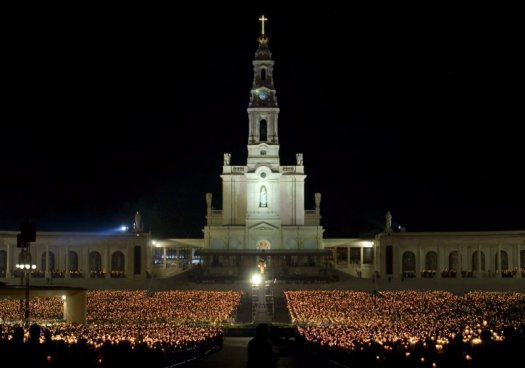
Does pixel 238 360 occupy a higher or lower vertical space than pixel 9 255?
lower

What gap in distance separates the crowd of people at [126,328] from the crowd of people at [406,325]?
490 cm

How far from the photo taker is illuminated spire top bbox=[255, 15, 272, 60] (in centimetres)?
9081

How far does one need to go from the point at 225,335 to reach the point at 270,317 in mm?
8446

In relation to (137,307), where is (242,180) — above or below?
above

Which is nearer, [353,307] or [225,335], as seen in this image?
[225,335]

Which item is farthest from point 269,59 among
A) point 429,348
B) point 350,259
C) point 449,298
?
point 429,348

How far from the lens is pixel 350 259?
307 ft

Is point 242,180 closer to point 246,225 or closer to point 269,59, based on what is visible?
point 246,225

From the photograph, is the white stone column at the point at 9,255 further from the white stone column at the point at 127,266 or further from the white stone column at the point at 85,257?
the white stone column at the point at 127,266

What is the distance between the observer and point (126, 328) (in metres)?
38.8

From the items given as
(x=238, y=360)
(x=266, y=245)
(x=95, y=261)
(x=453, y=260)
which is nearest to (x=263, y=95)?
(x=266, y=245)

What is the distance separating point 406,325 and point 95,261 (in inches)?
2014

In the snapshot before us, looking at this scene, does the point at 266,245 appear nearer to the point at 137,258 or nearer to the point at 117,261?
the point at 137,258

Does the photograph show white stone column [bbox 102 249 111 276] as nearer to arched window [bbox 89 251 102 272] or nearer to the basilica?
the basilica
